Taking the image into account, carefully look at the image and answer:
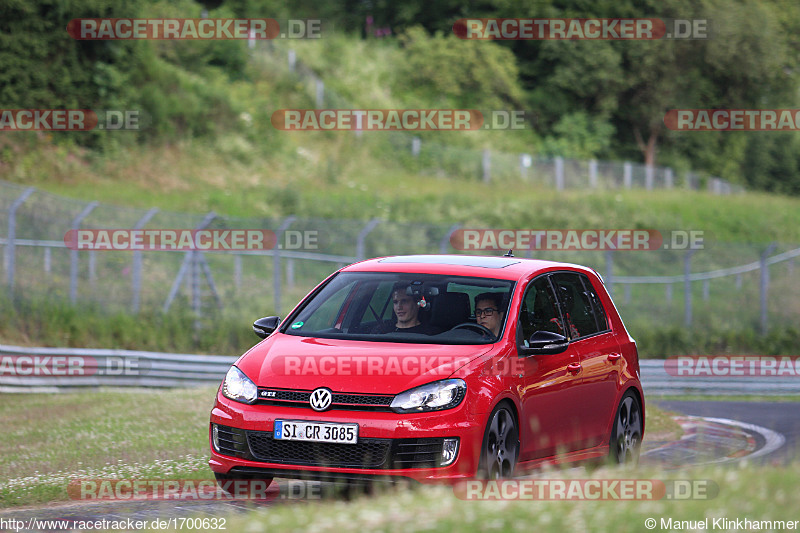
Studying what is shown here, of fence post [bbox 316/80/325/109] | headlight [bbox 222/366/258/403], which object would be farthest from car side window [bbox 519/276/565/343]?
fence post [bbox 316/80/325/109]

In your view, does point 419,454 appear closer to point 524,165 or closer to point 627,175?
point 524,165

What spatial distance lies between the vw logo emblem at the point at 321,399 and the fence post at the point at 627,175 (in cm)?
4661

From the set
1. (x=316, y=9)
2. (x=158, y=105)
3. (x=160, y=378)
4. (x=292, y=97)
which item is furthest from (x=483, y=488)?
(x=316, y=9)

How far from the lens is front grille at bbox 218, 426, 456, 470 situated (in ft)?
25.8

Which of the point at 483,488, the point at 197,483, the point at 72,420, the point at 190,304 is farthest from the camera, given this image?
the point at 190,304

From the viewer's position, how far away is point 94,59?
1412 inches

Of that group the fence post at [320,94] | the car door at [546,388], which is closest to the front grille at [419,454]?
the car door at [546,388]

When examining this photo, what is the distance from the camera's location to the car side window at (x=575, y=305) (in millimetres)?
9883

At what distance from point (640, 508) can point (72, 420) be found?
10.4m

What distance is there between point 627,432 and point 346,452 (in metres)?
3.34

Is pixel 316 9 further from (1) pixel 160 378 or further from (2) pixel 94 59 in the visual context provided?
(1) pixel 160 378

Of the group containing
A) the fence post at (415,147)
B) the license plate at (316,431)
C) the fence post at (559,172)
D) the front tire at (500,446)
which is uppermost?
the fence post at (415,147)

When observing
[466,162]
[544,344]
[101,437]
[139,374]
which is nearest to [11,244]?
[139,374]

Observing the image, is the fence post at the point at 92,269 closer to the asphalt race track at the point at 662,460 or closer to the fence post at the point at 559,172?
the asphalt race track at the point at 662,460
